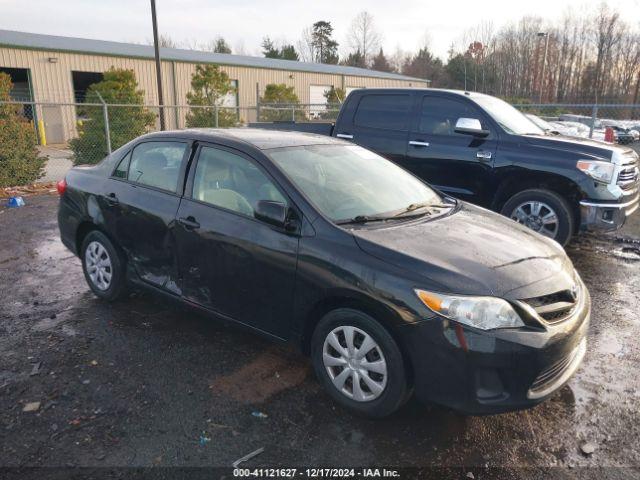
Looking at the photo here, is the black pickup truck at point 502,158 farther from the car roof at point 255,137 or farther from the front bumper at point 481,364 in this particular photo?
the front bumper at point 481,364

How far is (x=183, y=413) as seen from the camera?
3045mm

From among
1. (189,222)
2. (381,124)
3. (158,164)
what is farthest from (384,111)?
(189,222)

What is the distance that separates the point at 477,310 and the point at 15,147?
1113cm

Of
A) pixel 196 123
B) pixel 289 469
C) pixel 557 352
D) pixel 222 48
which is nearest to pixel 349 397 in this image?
pixel 289 469

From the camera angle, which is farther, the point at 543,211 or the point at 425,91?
the point at 425,91

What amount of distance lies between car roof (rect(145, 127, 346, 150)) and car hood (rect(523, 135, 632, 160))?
303 cm

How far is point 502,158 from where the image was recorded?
6.26 metres

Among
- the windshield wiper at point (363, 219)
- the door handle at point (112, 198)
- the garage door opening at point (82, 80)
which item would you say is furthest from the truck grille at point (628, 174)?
the garage door opening at point (82, 80)

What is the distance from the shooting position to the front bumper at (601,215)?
583 centimetres

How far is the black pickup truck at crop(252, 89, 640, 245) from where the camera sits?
588 centimetres

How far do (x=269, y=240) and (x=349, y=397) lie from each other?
109cm

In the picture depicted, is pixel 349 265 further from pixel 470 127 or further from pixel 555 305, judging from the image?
pixel 470 127

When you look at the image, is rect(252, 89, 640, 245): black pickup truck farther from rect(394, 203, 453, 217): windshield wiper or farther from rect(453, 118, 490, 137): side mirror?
rect(394, 203, 453, 217): windshield wiper

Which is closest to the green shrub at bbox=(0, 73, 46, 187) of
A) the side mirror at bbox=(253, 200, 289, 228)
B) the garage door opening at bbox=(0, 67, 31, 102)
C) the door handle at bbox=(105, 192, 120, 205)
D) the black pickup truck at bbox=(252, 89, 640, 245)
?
the black pickup truck at bbox=(252, 89, 640, 245)
